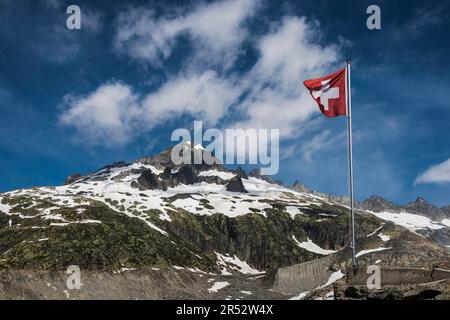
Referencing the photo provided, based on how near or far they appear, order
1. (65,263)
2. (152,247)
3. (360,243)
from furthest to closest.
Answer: (360,243) < (152,247) < (65,263)

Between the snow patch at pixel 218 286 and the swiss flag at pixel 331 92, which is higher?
the swiss flag at pixel 331 92

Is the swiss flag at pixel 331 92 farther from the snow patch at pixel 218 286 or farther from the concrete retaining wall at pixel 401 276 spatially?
the snow patch at pixel 218 286

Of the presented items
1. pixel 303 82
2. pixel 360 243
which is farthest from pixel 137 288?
pixel 303 82

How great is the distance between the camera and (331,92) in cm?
3269

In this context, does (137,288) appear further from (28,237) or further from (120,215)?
(120,215)

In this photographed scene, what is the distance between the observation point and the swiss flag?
32188mm

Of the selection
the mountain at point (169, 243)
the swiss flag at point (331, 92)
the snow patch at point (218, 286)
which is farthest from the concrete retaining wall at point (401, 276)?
the snow patch at point (218, 286)

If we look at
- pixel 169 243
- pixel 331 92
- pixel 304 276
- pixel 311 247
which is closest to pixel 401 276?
pixel 331 92

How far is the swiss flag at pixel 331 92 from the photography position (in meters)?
32.2

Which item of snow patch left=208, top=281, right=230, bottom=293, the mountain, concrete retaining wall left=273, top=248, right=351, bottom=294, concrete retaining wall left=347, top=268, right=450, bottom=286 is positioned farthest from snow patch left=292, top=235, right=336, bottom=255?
concrete retaining wall left=347, top=268, right=450, bottom=286

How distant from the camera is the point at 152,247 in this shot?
130 m

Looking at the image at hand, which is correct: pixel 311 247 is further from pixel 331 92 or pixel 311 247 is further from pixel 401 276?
pixel 401 276

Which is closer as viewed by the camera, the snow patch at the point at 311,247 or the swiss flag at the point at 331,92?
the swiss flag at the point at 331,92
